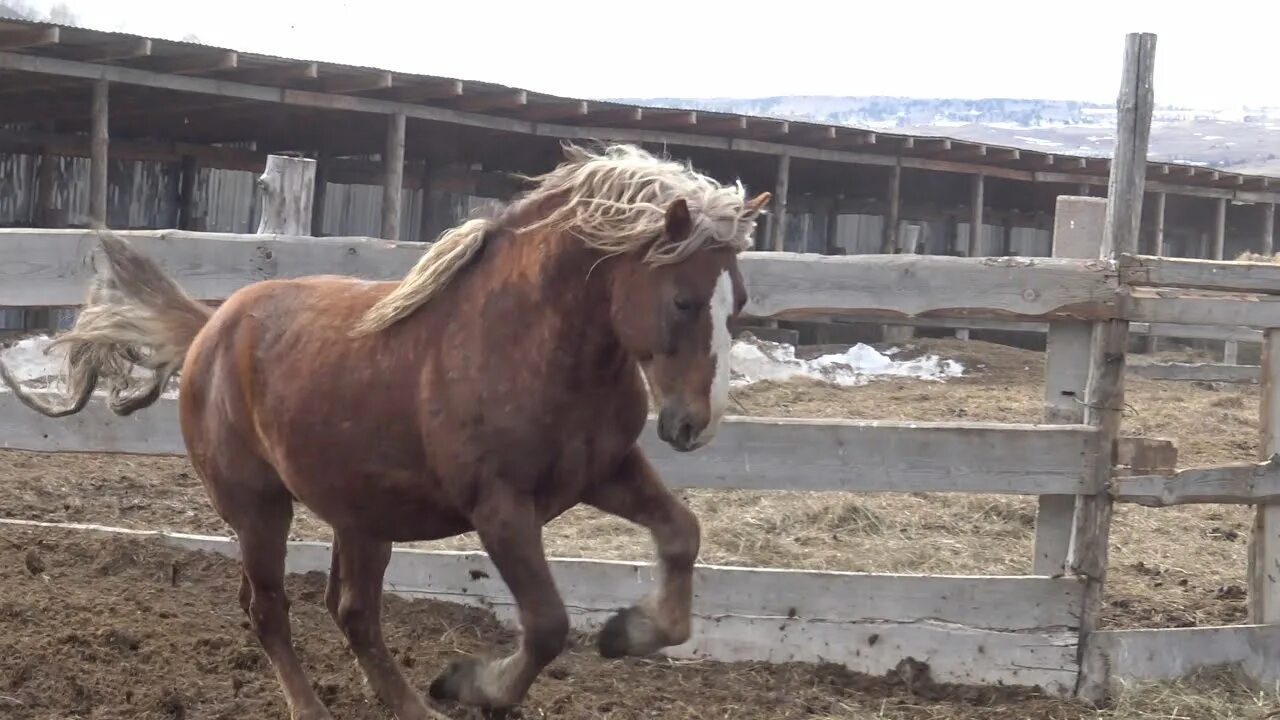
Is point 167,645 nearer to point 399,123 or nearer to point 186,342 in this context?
point 186,342

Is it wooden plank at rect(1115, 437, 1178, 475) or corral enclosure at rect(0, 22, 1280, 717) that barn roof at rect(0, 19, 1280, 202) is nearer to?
corral enclosure at rect(0, 22, 1280, 717)

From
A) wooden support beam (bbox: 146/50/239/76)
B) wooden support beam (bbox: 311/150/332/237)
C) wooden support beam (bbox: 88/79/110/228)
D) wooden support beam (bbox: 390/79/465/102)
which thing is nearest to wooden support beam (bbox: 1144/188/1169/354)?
wooden support beam (bbox: 390/79/465/102)

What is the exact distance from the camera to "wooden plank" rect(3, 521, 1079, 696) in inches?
191

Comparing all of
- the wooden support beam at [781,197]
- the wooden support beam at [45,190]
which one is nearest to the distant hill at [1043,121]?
the wooden support beam at [781,197]

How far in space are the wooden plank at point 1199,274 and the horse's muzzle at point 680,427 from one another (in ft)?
7.24

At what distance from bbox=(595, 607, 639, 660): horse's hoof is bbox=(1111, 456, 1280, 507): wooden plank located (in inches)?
81.9

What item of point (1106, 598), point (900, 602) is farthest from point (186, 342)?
point (1106, 598)

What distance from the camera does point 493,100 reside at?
1398 cm

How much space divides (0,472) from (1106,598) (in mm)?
5674

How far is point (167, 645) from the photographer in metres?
4.58

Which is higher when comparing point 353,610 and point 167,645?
point 353,610

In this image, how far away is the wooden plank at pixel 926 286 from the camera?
15.6ft

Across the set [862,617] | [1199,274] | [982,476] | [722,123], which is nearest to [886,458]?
[982,476]

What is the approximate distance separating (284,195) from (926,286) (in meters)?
2.83
